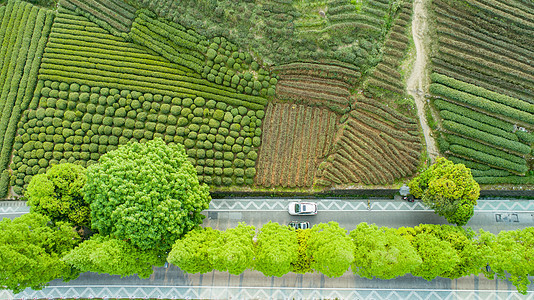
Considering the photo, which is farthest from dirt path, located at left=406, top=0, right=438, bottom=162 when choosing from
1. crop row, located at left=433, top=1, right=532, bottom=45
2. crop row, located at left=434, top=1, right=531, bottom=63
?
crop row, located at left=433, top=1, right=532, bottom=45

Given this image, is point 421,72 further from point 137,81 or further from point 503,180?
point 137,81

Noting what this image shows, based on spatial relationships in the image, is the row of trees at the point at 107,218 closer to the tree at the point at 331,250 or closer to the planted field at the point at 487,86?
the tree at the point at 331,250

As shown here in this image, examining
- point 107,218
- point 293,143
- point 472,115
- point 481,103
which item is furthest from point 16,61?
point 481,103

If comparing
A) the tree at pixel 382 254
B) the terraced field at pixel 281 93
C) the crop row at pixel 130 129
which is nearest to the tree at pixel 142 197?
the crop row at pixel 130 129

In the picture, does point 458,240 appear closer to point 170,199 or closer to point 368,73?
point 368,73

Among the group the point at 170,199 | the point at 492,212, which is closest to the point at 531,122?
the point at 492,212
